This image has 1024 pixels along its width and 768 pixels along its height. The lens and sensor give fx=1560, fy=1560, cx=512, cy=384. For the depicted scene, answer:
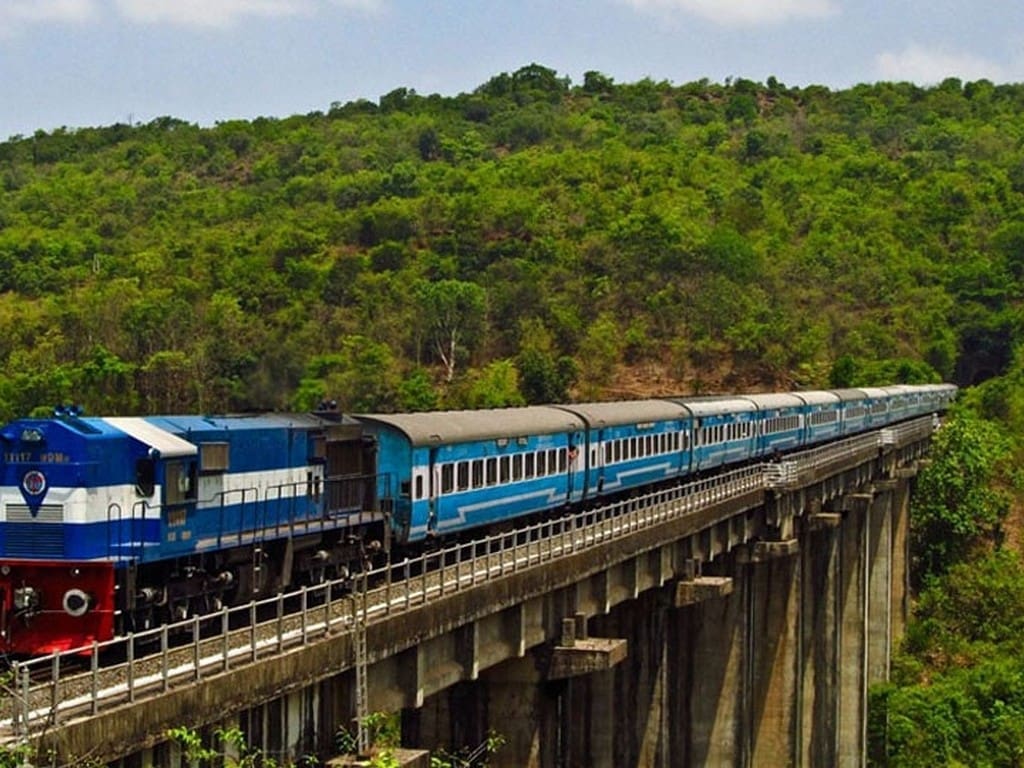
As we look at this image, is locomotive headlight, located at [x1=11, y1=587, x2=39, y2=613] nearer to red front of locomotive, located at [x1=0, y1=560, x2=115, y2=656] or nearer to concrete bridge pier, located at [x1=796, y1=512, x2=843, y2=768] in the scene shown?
red front of locomotive, located at [x1=0, y1=560, x2=115, y2=656]

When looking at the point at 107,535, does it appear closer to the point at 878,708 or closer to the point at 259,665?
the point at 259,665

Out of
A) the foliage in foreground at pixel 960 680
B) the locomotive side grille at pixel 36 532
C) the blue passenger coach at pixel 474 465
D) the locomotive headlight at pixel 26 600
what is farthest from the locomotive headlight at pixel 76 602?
the foliage in foreground at pixel 960 680

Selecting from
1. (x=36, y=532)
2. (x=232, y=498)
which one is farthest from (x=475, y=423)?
(x=36, y=532)

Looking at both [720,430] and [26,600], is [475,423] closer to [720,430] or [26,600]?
[26,600]

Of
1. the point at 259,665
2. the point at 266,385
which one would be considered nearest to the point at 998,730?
the point at 266,385

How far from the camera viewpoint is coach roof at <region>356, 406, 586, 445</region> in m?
26.7

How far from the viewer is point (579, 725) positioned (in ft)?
126

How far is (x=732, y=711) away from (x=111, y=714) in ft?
129

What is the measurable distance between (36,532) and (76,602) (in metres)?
1.11

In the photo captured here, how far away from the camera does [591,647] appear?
87.4 ft

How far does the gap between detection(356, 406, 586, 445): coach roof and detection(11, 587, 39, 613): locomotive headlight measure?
8836 mm

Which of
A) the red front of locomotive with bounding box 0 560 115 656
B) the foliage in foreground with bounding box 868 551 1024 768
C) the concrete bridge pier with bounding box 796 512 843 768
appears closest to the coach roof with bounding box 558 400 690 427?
the concrete bridge pier with bounding box 796 512 843 768

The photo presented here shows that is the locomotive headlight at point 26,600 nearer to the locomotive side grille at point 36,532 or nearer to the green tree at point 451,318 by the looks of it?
the locomotive side grille at point 36,532

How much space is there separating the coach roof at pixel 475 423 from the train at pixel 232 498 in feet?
0.17
